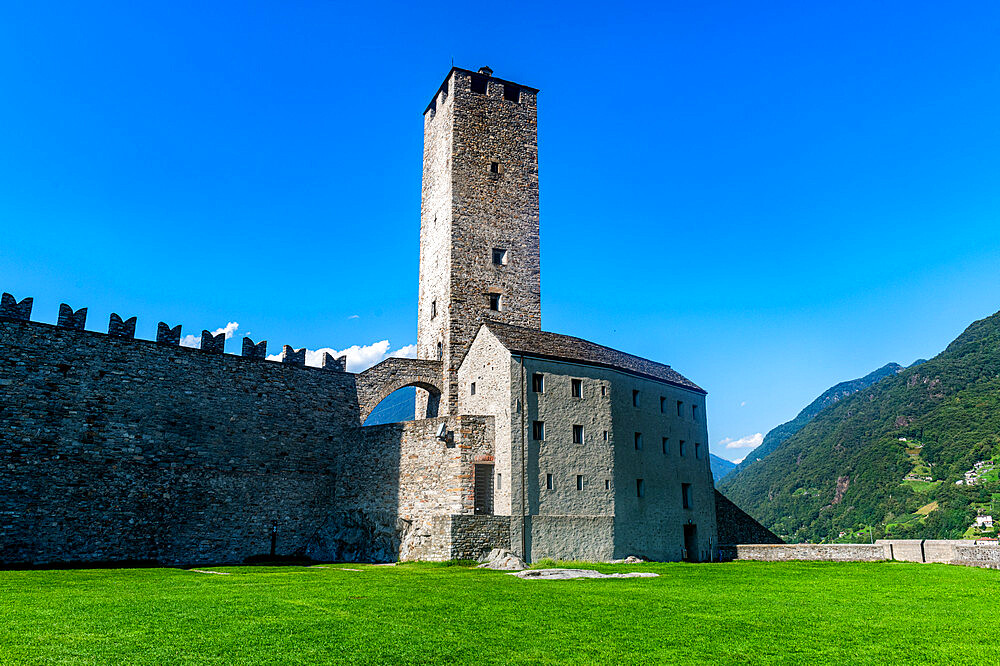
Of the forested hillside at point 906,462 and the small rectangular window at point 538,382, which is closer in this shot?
A: the small rectangular window at point 538,382

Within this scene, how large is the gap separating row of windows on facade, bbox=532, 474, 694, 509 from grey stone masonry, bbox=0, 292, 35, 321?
21.2 m

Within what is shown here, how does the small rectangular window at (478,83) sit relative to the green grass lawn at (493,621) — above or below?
above

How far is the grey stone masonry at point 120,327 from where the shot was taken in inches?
1203

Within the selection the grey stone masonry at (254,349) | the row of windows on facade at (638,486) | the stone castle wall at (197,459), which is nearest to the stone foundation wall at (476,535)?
the stone castle wall at (197,459)

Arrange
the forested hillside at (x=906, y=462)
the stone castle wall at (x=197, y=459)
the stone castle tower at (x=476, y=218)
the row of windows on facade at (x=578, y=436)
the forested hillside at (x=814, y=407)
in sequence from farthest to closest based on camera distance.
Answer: the forested hillside at (x=814, y=407)
the forested hillside at (x=906, y=462)
the stone castle tower at (x=476, y=218)
the row of windows on facade at (x=578, y=436)
the stone castle wall at (x=197, y=459)

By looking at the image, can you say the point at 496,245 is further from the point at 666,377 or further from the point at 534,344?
the point at 666,377

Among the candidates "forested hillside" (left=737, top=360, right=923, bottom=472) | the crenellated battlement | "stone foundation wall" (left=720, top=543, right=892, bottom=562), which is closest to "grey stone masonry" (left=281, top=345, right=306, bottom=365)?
the crenellated battlement

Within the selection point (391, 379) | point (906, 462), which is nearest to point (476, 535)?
point (391, 379)

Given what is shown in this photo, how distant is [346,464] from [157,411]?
29.8ft

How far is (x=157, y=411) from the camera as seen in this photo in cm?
3072

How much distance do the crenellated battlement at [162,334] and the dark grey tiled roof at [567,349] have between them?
31.7 feet

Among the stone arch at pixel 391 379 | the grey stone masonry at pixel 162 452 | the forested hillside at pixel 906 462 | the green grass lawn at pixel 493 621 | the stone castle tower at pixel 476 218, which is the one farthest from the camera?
the forested hillside at pixel 906 462

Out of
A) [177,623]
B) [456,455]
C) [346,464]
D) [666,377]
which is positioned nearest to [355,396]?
[346,464]

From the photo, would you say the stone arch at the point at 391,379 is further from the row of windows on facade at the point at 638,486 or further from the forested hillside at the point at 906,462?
the forested hillside at the point at 906,462
